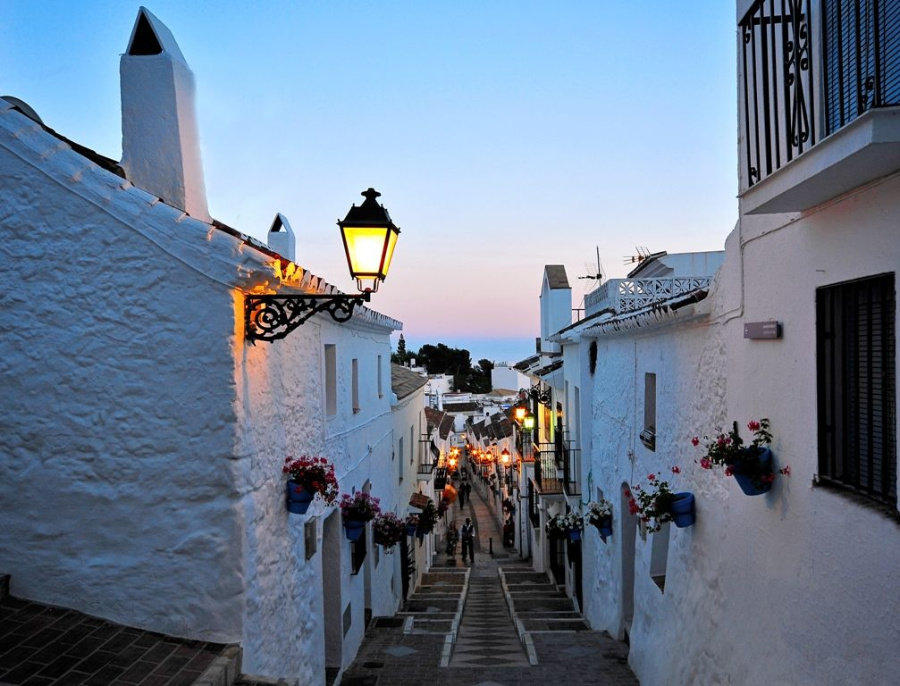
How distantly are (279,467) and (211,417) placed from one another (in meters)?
1.30

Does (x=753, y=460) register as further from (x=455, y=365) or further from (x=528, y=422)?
(x=455, y=365)

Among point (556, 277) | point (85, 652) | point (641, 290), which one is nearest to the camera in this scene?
point (85, 652)

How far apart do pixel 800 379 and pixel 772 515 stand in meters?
1.12

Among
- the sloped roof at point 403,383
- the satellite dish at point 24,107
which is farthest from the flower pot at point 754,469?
the sloped roof at point 403,383

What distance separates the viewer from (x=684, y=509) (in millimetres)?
7105

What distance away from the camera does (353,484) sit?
415 inches

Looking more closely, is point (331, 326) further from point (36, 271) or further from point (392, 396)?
point (392, 396)

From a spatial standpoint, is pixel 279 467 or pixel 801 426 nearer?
pixel 801 426

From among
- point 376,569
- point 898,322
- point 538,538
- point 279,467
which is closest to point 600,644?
point 376,569

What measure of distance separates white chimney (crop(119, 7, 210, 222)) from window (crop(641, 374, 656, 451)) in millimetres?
6212

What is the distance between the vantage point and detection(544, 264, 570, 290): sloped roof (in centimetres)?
2120

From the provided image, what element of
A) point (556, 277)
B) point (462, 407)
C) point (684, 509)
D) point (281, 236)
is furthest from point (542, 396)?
point (462, 407)

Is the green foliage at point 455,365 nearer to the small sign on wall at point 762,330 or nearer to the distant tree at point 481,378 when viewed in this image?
the distant tree at point 481,378

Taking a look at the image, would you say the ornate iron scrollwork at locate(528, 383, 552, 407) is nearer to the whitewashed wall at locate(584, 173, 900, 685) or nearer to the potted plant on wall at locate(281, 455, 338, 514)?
the whitewashed wall at locate(584, 173, 900, 685)
